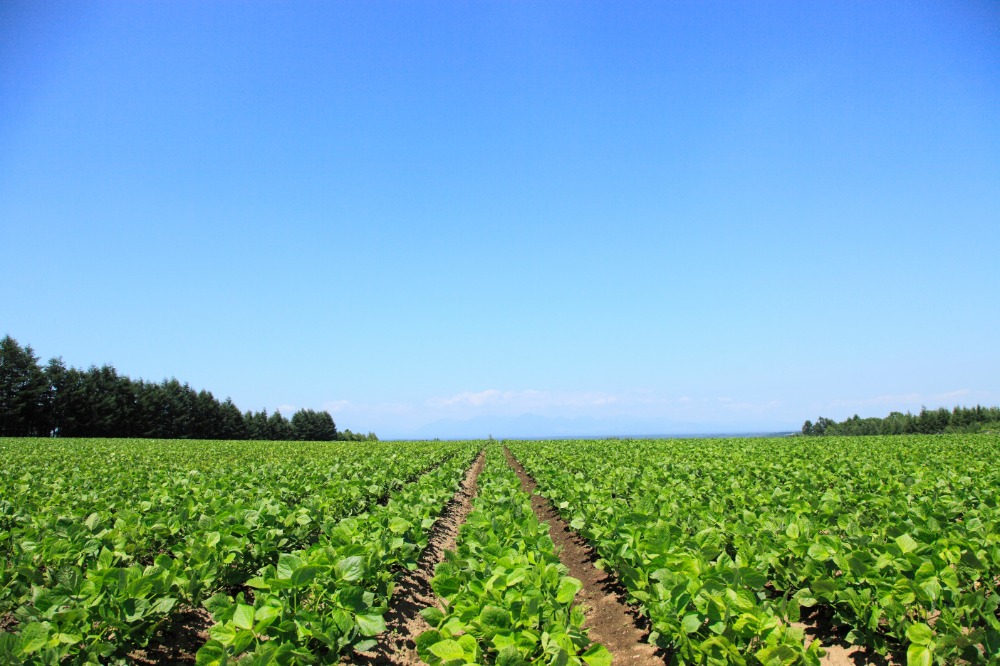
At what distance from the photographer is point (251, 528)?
5.65 m

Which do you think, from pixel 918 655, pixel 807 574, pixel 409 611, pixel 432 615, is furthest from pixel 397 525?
pixel 918 655

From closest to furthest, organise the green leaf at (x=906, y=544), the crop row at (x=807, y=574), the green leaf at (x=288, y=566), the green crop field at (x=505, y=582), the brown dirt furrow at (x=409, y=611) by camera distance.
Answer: the green crop field at (x=505, y=582) → the crop row at (x=807, y=574) → the green leaf at (x=288, y=566) → the green leaf at (x=906, y=544) → the brown dirt furrow at (x=409, y=611)

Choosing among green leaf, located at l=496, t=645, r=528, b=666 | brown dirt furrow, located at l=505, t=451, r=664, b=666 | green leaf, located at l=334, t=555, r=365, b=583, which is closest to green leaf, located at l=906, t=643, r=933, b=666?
brown dirt furrow, located at l=505, t=451, r=664, b=666

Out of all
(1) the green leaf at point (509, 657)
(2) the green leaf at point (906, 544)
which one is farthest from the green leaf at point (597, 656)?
(2) the green leaf at point (906, 544)

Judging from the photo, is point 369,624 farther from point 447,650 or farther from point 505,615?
point 505,615

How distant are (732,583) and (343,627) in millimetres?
2945

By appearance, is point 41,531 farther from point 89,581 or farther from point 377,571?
point 377,571

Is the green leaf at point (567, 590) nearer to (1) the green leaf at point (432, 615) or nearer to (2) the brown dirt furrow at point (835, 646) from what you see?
(1) the green leaf at point (432, 615)

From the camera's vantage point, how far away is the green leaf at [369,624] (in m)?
3.51

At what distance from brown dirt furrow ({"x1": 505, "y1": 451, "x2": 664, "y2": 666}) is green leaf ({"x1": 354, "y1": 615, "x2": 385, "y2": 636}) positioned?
186 centimetres

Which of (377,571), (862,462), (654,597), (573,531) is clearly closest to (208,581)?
(377,571)

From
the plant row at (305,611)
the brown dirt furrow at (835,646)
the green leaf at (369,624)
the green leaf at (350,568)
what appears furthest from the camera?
the brown dirt furrow at (835,646)

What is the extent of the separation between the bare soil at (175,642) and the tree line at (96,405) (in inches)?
3030

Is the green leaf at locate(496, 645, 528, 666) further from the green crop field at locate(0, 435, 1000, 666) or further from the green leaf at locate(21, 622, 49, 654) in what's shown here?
the green leaf at locate(21, 622, 49, 654)
